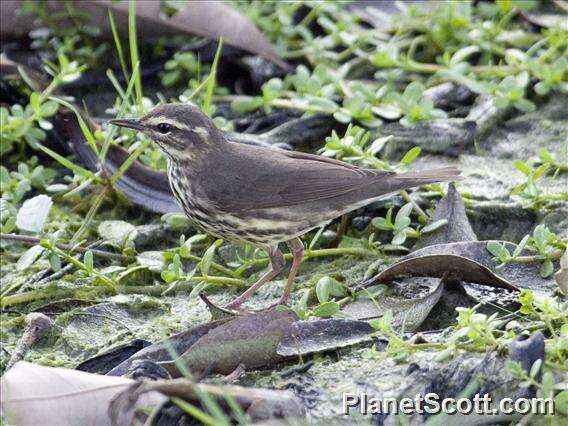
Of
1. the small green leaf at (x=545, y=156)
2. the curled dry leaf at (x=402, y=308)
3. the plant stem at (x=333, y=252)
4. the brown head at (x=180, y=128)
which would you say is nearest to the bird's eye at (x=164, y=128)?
the brown head at (x=180, y=128)

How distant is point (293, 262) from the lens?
19.7ft

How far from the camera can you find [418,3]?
8461 millimetres

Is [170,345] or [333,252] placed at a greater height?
[170,345]

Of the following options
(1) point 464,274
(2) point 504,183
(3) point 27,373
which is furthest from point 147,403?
(2) point 504,183

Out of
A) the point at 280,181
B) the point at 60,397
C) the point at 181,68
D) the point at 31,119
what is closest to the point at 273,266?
the point at 280,181

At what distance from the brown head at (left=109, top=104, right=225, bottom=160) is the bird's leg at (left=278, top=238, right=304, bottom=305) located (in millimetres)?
693

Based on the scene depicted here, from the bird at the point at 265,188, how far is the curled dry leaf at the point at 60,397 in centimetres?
123

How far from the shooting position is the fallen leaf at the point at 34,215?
19.7ft

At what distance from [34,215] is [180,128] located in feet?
3.06

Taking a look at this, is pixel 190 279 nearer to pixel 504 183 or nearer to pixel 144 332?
pixel 144 332

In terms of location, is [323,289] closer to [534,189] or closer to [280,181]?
[280,181]

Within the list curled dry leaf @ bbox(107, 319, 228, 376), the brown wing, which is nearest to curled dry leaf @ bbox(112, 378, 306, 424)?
curled dry leaf @ bbox(107, 319, 228, 376)

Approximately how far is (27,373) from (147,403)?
552 millimetres

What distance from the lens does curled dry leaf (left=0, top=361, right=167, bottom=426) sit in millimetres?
4520
